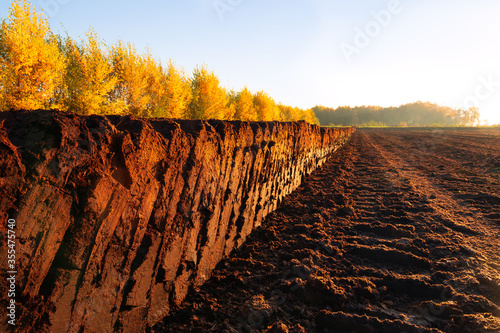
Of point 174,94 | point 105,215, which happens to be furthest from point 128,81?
point 105,215

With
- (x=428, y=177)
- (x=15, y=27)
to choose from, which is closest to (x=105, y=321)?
(x=428, y=177)

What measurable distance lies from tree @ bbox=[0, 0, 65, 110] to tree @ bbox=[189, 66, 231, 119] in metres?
16.1

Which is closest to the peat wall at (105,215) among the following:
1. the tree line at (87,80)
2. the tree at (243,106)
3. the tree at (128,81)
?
the tree line at (87,80)

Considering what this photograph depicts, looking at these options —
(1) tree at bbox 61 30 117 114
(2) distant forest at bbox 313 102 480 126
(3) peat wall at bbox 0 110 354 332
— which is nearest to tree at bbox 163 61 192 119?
(1) tree at bbox 61 30 117 114

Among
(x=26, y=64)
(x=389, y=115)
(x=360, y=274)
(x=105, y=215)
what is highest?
(x=389, y=115)

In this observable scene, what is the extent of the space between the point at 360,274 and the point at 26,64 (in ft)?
76.1

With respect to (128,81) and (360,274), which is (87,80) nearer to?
(128,81)

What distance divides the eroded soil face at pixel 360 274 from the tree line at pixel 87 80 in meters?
10.1

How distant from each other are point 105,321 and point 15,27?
24497 millimetres

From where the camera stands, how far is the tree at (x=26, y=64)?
16.8 m

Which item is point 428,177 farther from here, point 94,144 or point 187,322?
point 94,144

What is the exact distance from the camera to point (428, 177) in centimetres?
919

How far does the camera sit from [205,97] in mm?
34375

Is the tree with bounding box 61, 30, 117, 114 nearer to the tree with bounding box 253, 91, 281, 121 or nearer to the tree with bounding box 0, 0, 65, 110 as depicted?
the tree with bounding box 0, 0, 65, 110
